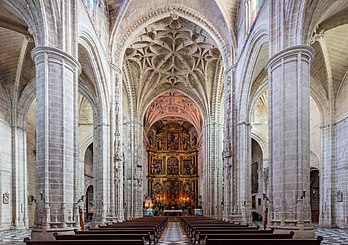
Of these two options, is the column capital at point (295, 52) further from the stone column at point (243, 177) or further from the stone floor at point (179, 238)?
the stone column at point (243, 177)

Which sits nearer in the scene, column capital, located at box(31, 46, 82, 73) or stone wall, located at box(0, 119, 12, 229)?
column capital, located at box(31, 46, 82, 73)

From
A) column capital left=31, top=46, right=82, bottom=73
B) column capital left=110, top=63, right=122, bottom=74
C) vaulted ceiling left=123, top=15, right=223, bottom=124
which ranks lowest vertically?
column capital left=31, top=46, right=82, bottom=73

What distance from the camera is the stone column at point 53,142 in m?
12.4

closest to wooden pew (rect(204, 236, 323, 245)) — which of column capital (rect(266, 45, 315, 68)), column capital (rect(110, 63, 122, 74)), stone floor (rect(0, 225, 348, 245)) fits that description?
stone floor (rect(0, 225, 348, 245))

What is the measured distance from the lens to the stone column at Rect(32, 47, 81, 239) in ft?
40.8

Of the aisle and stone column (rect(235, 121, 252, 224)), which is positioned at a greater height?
stone column (rect(235, 121, 252, 224))

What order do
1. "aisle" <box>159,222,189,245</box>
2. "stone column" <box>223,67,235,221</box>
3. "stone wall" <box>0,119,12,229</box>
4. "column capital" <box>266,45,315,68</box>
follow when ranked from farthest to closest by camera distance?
1. "stone column" <box>223,67,235,221</box>
2. "stone wall" <box>0,119,12,229</box>
3. "aisle" <box>159,222,189,245</box>
4. "column capital" <box>266,45,315,68</box>

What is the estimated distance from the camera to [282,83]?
13.2 meters

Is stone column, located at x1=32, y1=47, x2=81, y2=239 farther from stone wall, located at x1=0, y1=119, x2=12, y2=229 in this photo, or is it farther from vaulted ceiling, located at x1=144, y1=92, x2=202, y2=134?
vaulted ceiling, located at x1=144, y1=92, x2=202, y2=134

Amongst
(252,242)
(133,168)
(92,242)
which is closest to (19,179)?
(133,168)

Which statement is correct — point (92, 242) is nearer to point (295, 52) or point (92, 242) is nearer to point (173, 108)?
point (295, 52)

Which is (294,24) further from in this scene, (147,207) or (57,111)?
(147,207)

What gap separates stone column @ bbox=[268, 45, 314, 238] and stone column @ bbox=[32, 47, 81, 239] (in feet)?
24.1

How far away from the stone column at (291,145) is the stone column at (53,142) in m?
7.35
